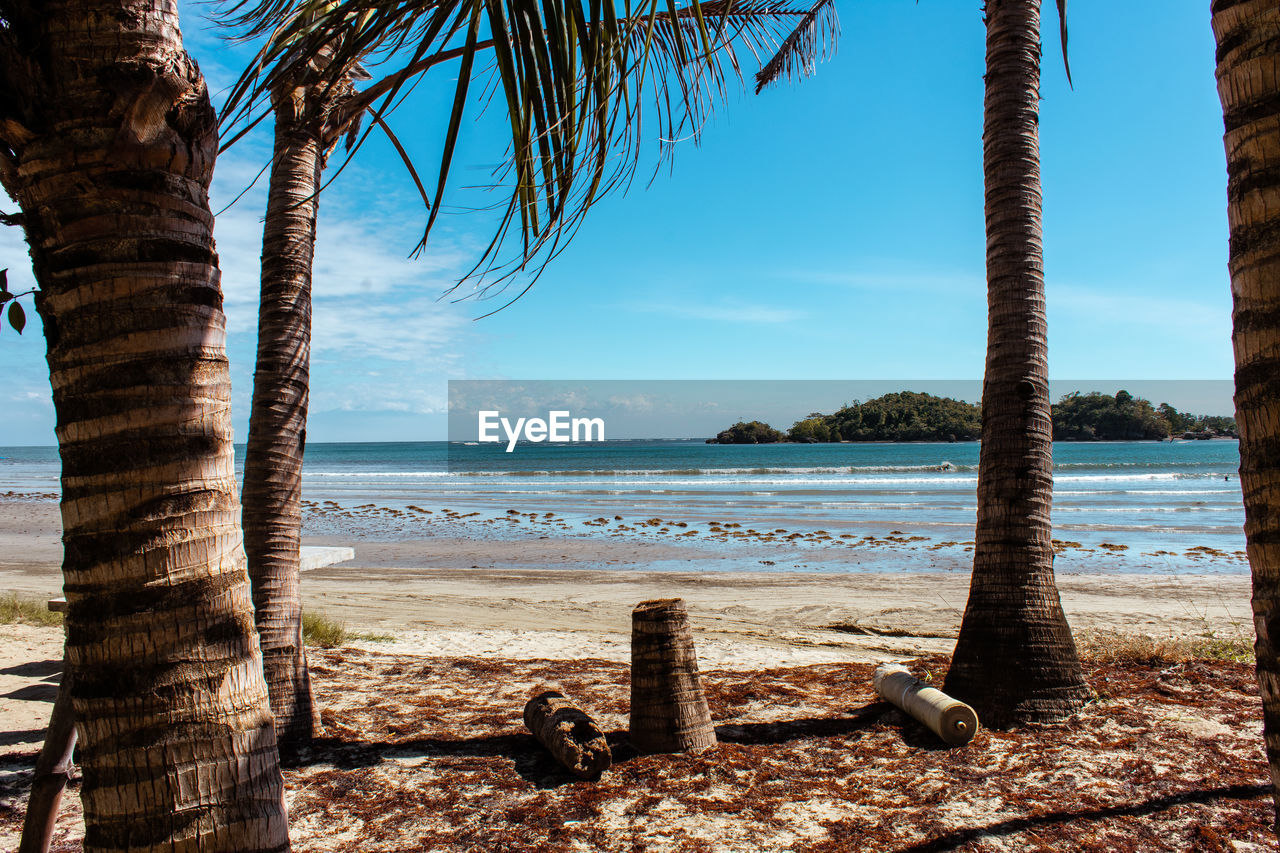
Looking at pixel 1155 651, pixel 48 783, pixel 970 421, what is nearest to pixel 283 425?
pixel 48 783

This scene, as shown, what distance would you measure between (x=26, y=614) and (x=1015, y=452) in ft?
35.3

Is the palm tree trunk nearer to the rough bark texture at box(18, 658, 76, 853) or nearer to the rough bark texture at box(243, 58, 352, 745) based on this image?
the rough bark texture at box(243, 58, 352, 745)

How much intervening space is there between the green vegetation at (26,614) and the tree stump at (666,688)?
24.2 feet

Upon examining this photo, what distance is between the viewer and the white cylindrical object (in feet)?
16.2

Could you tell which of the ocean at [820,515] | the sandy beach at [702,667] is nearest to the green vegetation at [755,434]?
the ocean at [820,515]

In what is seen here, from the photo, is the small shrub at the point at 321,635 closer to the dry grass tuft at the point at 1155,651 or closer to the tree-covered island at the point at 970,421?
the dry grass tuft at the point at 1155,651

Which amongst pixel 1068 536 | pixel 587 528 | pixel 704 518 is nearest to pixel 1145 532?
pixel 1068 536

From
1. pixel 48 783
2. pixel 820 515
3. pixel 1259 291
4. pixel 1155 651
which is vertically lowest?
pixel 820 515

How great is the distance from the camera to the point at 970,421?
104312 millimetres

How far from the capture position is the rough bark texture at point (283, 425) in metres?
4.84

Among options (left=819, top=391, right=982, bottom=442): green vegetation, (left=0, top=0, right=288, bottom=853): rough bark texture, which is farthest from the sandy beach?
(left=819, top=391, right=982, bottom=442): green vegetation

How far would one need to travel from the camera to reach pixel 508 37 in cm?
209

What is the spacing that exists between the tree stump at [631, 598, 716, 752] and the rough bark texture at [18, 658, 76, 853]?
301 centimetres

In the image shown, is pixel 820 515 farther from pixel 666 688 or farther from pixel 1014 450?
pixel 666 688
